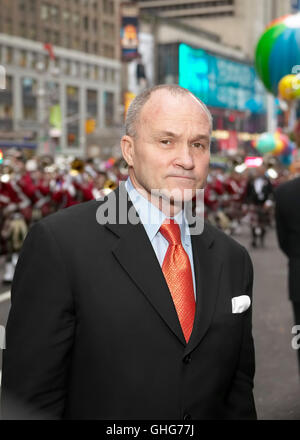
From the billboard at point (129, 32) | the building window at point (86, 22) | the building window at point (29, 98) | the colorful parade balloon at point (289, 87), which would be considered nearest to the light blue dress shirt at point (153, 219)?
the colorful parade balloon at point (289, 87)

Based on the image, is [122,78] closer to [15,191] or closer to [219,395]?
[15,191]

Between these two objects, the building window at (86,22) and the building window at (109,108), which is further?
the building window at (86,22)

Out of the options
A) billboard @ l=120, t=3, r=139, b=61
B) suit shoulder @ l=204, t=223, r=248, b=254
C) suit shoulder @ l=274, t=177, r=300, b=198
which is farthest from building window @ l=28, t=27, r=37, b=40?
suit shoulder @ l=204, t=223, r=248, b=254

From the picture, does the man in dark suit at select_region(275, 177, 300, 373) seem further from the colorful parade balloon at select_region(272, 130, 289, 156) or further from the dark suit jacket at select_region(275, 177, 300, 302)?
the colorful parade balloon at select_region(272, 130, 289, 156)

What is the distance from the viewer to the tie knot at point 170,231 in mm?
2404

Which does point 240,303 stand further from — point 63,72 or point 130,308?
point 63,72

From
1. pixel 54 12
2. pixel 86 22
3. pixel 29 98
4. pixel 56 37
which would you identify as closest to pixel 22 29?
pixel 29 98

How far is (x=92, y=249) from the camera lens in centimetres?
231

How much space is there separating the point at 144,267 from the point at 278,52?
9.38 metres

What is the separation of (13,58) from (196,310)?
75.4 metres

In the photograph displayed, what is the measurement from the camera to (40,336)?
224 cm

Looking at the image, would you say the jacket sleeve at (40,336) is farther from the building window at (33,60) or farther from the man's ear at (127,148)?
the building window at (33,60)

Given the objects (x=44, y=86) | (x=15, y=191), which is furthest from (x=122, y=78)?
(x=15, y=191)

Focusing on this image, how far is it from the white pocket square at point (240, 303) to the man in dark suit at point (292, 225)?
2103 millimetres
